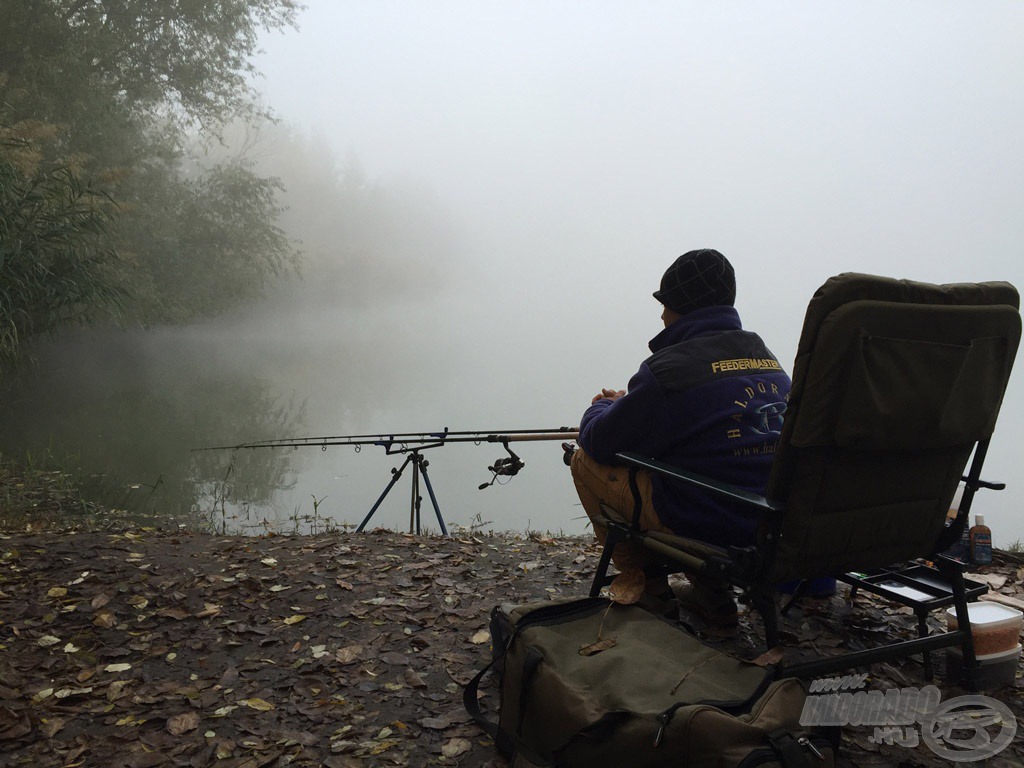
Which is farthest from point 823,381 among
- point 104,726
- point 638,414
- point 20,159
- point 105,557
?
point 20,159

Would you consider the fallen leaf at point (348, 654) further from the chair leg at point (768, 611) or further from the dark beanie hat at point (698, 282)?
the dark beanie hat at point (698, 282)

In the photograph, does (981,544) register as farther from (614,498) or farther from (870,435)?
(614,498)

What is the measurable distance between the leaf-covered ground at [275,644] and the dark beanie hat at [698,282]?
3.68 ft

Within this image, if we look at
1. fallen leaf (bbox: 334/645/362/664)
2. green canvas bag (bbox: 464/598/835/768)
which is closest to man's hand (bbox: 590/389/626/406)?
green canvas bag (bbox: 464/598/835/768)

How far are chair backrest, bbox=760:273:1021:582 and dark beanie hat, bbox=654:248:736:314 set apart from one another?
0.53 meters

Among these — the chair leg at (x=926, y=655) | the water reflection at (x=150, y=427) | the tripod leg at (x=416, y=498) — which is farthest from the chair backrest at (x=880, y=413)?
the water reflection at (x=150, y=427)

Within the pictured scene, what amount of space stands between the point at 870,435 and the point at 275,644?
Result: 201cm

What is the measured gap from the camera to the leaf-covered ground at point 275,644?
74.6 inches

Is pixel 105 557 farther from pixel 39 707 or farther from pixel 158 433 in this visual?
pixel 158 433

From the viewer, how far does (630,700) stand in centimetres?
150

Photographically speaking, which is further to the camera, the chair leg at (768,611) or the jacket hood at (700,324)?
the jacket hood at (700,324)

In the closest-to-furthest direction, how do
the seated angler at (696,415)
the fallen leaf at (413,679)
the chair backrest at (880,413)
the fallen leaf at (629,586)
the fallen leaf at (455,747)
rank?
1. the chair backrest at (880,413)
2. the fallen leaf at (455,747)
3. the seated angler at (696,415)
4. the fallen leaf at (629,586)
5. the fallen leaf at (413,679)

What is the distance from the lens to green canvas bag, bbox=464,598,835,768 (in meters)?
1.34

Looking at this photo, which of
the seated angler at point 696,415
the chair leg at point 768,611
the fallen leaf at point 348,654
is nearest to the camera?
the chair leg at point 768,611
